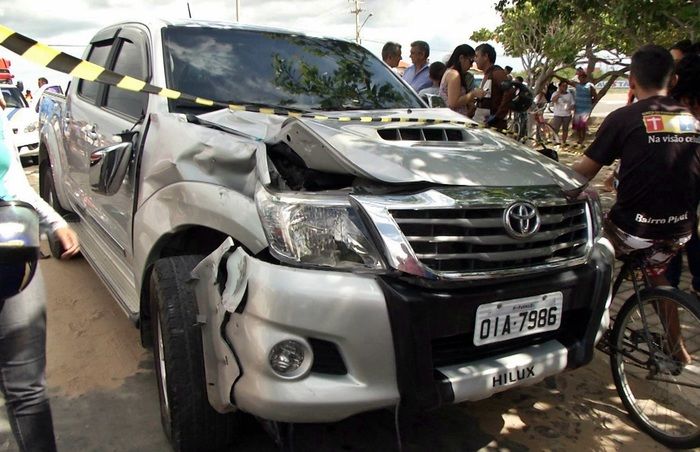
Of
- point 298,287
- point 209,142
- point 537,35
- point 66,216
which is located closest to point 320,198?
point 298,287

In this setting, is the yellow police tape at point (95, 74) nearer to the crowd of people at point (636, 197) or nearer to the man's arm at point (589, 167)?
the crowd of people at point (636, 197)

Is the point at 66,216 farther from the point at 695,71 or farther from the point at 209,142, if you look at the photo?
the point at 695,71

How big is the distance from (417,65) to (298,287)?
5290mm

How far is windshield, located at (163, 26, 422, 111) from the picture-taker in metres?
3.16

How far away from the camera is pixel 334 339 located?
1949mm

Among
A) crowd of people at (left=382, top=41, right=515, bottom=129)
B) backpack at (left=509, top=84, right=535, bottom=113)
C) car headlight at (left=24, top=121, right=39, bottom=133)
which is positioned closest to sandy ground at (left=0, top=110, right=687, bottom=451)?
backpack at (left=509, top=84, right=535, bottom=113)

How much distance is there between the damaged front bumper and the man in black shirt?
3.89ft

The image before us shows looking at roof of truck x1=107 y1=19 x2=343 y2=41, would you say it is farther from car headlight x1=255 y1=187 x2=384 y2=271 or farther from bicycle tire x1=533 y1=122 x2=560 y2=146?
bicycle tire x1=533 y1=122 x2=560 y2=146

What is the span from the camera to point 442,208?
80.7 inches

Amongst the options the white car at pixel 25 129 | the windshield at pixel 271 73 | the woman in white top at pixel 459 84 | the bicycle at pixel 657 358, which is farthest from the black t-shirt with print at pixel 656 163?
the white car at pixel 25 129

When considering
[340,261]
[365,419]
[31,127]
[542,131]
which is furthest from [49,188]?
[542,131]

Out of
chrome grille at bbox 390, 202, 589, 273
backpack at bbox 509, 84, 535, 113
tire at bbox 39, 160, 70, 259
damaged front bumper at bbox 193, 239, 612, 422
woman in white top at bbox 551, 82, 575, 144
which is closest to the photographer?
damaged front bumper at bbox 193, 239, 612, 422

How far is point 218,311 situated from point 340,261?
1.59 feet

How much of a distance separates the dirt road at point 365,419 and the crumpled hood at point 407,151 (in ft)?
3.99
